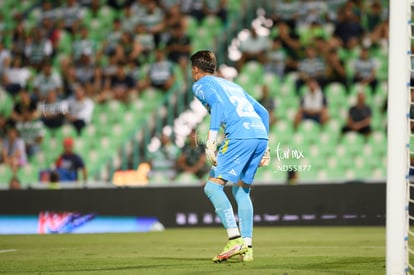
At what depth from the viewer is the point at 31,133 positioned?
16625 mm

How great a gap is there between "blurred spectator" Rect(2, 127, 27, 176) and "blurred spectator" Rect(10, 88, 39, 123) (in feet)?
1.60

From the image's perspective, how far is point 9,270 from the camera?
25.6ft

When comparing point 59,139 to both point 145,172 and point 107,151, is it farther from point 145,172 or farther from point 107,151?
point 145,172

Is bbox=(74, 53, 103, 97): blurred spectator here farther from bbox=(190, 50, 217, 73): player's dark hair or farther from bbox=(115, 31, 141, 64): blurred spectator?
bbox=(190, 50, 217, 73): player's dark hair

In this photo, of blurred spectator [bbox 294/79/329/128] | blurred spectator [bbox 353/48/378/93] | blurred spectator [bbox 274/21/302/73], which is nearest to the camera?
blurred spectator [bbox 294/79/329/128]

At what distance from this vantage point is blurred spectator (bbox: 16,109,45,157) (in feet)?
54.3

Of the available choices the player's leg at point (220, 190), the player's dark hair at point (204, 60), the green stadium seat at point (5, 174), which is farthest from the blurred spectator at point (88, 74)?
the player's leg at point (220, 190)

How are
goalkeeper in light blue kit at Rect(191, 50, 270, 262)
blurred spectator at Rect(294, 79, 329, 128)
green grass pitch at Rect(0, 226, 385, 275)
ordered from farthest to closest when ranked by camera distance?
1. blurred spectator at Rect(294, 79, 329, 128)
2. goalkeeper in light blue kit at Rect(191, 50, 270, 262)
3. green grass pitch at Rect(0, 226, 385, 275)

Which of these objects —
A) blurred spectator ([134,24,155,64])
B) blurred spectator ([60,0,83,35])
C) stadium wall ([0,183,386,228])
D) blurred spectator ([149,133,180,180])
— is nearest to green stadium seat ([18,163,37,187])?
stadium wall ([0,183,386,228])

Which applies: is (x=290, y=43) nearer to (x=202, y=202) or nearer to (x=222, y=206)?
(x=202, y=202)

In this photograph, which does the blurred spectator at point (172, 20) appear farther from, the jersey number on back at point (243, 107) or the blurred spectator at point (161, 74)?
the jersey number on back at point (243, 107)

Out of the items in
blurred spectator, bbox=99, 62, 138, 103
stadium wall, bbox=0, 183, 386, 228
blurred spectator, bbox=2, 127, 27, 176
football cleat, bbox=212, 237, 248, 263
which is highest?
blurred spectator, bbox=99, 62, 138, 103

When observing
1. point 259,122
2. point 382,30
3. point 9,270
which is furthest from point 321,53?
point 9,270

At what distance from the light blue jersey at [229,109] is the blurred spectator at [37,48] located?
10.4 m
